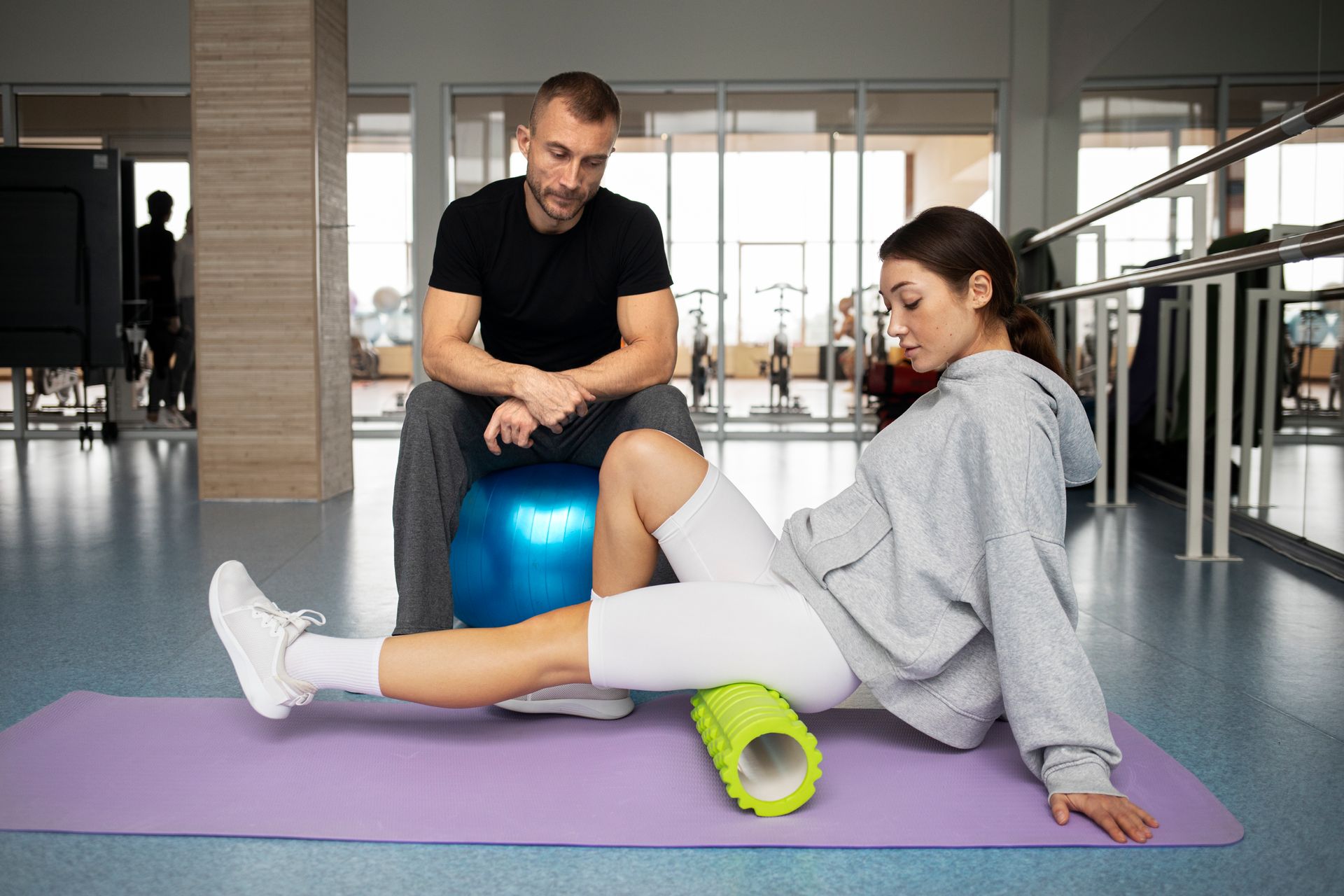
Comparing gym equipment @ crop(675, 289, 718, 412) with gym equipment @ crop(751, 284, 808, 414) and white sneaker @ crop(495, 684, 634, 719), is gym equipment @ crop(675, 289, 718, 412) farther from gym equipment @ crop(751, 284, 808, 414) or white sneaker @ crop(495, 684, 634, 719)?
white sneaker @ crop(495, 684, 634, 719)

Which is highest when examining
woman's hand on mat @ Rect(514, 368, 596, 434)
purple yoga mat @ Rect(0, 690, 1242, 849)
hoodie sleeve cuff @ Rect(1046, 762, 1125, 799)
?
woman's hand on mat @ Rect(514, 368, 596, 434)

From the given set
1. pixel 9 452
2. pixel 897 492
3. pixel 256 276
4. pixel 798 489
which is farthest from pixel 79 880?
pixel 9 452

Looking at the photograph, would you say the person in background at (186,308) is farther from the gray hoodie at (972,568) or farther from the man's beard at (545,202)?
the gray hoodie at (972,568)

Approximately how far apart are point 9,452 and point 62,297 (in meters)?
0.93

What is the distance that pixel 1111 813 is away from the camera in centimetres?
137

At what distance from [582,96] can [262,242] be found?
8.59ft

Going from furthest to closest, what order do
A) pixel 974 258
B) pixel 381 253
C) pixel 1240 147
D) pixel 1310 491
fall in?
pixel 381 253, pixel 1310 491, pixel 1240 147, pixel 974 258

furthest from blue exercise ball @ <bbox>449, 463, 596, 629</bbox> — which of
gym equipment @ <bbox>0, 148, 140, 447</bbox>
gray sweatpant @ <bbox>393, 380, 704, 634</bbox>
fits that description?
gym equipment @ <bbox>0, 148, 140, 447</bbox>

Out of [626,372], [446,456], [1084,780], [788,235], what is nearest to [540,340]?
[626,372]

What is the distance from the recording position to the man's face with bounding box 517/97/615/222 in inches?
80.1

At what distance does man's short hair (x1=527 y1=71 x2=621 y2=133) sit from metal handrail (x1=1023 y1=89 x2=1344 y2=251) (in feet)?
3.93

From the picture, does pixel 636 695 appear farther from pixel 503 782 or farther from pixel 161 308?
pixel 161 308

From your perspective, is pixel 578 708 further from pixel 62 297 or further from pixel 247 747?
pixel 62 297

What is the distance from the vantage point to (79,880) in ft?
4.09
